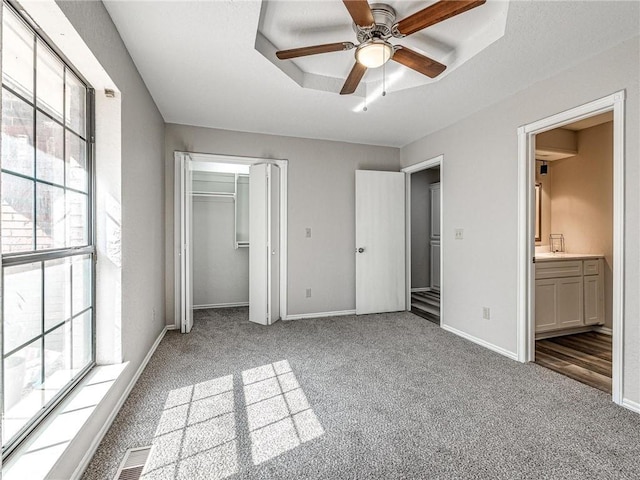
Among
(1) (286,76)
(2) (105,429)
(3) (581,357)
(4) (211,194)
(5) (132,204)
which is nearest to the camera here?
(2) (105,429)

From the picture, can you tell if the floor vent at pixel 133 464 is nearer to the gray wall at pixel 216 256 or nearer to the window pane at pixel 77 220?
the window pane at pixel 77 220

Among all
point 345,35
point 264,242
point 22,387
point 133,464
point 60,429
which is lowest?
point 133,464

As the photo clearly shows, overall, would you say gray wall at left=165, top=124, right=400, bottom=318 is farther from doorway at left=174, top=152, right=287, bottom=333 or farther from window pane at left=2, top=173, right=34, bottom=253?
window pane at left=2, top=173, right=34, bottom=253

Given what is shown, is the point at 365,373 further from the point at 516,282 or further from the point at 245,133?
the point at 245,133

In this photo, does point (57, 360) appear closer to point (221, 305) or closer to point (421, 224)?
point (221, 305)

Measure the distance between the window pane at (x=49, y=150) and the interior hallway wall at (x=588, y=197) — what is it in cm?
490

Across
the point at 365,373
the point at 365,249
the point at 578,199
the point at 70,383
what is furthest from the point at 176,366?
the point at 578,199

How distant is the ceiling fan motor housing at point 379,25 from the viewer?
194cm

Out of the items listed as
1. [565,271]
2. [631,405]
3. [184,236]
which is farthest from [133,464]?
[565,271]

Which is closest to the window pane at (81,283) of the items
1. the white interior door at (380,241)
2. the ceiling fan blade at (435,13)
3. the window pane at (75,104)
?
the window pane at (75,104)

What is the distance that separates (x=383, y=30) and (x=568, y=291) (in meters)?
3.32

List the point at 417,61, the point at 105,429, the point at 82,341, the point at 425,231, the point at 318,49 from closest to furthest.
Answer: the point at 105,429 < the point at 82,341 < the point at 318,49 < the point at 417,61 < the point at 425,231

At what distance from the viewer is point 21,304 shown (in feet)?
4.57

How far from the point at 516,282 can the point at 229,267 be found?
3.71 meters
